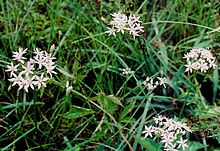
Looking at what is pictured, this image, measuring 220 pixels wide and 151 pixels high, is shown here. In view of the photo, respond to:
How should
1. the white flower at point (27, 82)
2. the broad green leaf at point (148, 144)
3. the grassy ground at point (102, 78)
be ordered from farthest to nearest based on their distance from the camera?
the grassy ground at point (102, 78) → the broad green leaf at point (148, 144) → the white flower at point (27, 82)

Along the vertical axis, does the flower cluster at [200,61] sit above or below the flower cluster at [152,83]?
above

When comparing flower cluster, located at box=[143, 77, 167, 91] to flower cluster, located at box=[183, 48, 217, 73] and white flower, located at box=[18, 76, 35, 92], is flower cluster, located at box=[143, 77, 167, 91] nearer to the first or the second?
flower cluster, located at box=[183, 48, 217, 73]

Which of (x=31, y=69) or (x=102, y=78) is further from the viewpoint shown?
(x=102, y=78)

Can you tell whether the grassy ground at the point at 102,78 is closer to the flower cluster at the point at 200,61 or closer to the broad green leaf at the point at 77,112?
the broad green leaf at the point at 77,112

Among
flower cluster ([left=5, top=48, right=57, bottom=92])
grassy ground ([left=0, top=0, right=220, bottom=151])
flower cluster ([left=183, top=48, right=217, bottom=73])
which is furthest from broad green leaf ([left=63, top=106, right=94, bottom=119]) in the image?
flower cluster ([left=183, top=48, right=217, bottom=73])

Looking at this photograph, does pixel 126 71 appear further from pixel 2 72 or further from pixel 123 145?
pixel 2 72

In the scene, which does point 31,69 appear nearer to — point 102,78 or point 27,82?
point 27,82

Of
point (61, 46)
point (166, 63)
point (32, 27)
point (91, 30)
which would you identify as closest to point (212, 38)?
point (166, 63)

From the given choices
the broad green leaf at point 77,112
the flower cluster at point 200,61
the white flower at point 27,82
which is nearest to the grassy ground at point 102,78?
the broad green leaf at point 77,112

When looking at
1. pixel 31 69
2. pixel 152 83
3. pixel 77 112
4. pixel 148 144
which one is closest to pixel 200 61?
pixel 152 83
